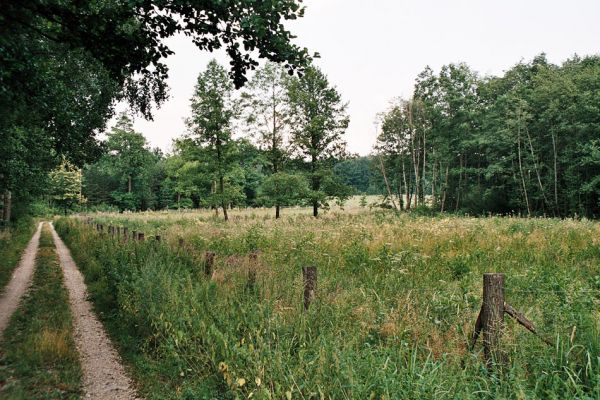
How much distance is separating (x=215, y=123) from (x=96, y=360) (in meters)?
22.1

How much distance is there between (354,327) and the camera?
185 inches

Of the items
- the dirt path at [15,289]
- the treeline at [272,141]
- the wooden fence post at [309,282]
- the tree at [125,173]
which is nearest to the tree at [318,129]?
the treeline at [272,141]

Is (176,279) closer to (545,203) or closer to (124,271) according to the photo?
(124,271)

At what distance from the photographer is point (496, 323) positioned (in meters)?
3.67

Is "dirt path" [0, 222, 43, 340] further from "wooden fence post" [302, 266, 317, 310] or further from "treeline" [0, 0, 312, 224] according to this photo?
"wooden fence post" [302, 266, 317, 310]

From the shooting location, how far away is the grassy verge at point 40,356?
4.76m

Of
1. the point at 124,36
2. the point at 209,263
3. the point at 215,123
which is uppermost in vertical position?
the point at 215,123

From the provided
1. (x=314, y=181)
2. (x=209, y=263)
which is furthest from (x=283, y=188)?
(x=209, y=263)

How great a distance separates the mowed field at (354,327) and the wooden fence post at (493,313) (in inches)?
5.5

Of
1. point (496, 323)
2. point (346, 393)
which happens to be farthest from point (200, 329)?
point (496, 323)

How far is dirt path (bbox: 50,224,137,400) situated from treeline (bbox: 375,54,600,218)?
35280 millimetres

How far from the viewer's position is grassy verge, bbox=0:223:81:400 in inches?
187

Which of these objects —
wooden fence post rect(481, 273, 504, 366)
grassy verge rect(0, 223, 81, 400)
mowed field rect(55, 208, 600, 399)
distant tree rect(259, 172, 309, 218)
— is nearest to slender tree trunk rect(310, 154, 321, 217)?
distant tree rect(259, 172, 309, 218)

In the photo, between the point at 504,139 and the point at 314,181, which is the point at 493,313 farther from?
the point at 504,139
